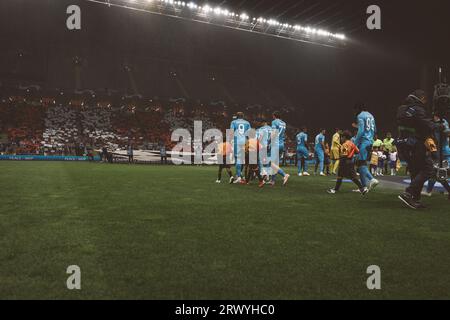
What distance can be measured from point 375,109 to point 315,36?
28.1 feet

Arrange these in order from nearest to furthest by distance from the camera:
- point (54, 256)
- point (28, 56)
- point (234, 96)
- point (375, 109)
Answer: point (54, 256) < point (375, 109) < point (28, 56) < point (234, 96)

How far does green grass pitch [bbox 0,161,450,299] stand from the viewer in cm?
284

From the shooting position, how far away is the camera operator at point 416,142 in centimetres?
703

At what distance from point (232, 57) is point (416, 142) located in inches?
1584

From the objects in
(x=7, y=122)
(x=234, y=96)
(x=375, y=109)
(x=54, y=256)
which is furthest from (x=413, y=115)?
(x=234, y=96)

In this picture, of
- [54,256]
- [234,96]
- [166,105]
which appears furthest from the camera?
[234,96]

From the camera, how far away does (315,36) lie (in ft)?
112

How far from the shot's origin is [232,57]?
149 ft

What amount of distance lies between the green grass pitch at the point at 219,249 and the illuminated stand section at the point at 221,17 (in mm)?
23011

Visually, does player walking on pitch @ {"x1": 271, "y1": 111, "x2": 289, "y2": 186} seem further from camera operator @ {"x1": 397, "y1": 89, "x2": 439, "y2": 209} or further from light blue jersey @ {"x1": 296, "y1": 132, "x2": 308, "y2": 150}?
camera operator @ {"x1": 397, "y1": 89, "x2": 439, "y2": 209}

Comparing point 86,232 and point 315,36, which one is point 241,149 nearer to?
point 86,232

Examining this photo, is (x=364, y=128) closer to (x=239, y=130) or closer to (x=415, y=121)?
(x=415, y=121)
